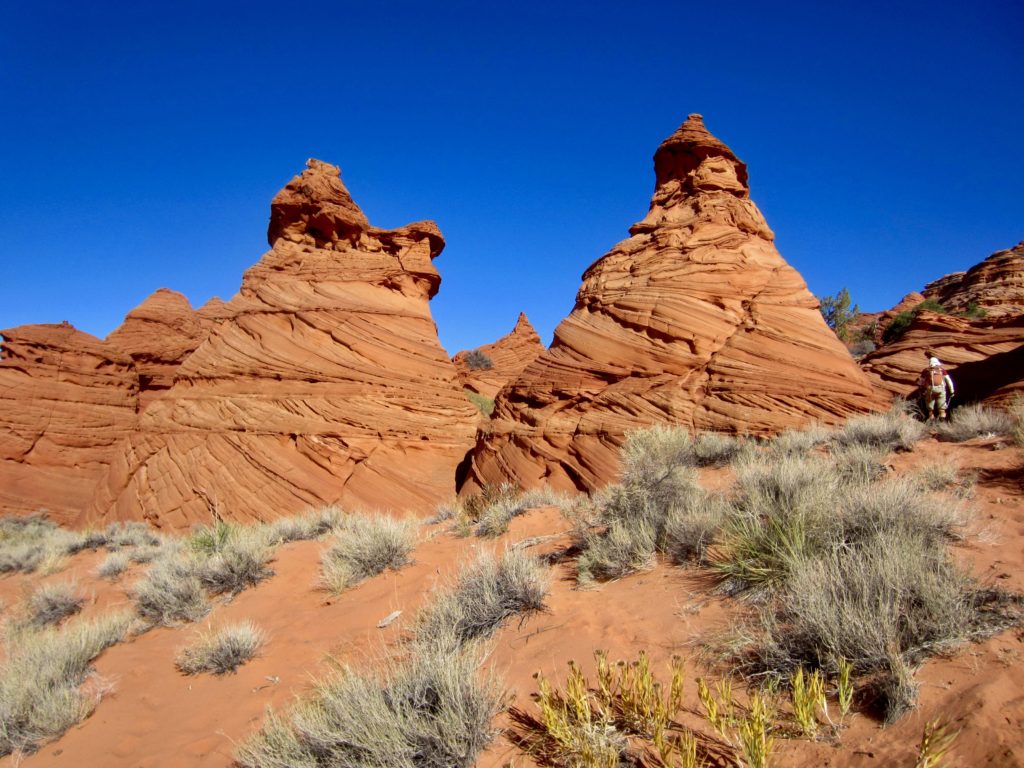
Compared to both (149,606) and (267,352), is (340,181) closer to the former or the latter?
(267,352)

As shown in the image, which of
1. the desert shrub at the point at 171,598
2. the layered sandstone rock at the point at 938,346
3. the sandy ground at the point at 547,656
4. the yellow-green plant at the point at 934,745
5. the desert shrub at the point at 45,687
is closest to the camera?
the yellow-green plant at the point at 934,745

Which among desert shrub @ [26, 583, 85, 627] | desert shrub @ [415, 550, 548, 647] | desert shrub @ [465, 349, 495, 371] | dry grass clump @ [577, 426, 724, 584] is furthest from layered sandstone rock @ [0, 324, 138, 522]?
desert shrub @ [465, 349, 495, 371]

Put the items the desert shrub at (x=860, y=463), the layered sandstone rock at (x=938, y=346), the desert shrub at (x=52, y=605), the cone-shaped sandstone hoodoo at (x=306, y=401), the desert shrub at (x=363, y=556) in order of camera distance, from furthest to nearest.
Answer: the layered sandstone rock at (x=938, y=346) → the cone-shaped sandstone hoodoo at (x=306, y=401) → the desert shrub at (x=52, y=605) → the desert shrub at (x=363, y=556) → the desert shrub at (x=860, y=463)

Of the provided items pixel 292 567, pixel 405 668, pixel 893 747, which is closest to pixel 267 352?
pixel 292 567

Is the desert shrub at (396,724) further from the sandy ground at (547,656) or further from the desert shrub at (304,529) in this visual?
the desert shrub at (304,529)

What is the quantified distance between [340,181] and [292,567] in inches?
598

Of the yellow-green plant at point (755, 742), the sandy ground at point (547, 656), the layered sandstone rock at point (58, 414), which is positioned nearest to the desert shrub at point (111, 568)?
the sandy ground at point (547, 656)

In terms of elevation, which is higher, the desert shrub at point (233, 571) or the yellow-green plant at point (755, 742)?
the yellow-green plant at point (755, 742)

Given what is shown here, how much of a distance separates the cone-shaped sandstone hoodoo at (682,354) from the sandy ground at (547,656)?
369cm

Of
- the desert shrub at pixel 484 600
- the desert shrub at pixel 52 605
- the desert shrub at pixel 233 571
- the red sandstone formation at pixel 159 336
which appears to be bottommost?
the desert shrub at pixel 52 605

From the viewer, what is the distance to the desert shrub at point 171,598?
614cm

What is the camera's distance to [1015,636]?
8.11 feet

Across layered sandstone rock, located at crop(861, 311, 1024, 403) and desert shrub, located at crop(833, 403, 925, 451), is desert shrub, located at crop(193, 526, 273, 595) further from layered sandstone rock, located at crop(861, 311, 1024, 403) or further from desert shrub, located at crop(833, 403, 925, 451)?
layered sandstone rock, located at crop(861, 311, 1024, 403)

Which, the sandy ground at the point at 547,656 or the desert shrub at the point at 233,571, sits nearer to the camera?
the sandy ground at the point at 547,656
